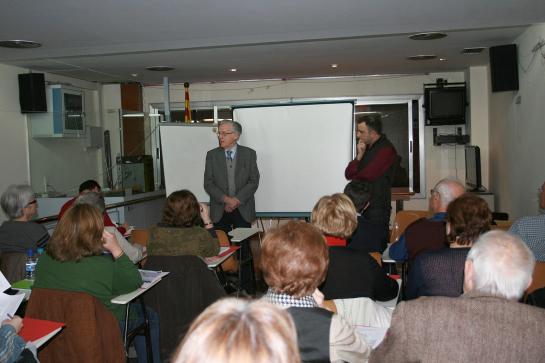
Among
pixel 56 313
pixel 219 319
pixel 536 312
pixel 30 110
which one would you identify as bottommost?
pixel 56 313

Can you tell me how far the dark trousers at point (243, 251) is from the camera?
4.94m

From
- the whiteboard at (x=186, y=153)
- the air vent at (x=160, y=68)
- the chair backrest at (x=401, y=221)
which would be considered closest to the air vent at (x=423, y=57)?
the whiteboard at (x=186, y=153)

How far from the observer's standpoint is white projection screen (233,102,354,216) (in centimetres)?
589

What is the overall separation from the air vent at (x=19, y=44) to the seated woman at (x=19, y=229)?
1.91 meters

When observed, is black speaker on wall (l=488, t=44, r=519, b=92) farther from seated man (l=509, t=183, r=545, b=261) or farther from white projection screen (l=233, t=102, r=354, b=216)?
seated man (l=509, t=183, r=545, b=261)

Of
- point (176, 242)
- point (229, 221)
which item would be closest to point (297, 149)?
point (229, 221)

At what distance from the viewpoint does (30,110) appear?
648 cm

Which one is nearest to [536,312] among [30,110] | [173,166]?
[173,166]

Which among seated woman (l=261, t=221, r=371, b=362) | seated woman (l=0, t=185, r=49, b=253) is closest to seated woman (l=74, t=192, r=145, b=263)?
seated woman (l=0, t=185, r=49, b=253)

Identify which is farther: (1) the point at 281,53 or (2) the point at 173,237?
(1) the point at 281,53

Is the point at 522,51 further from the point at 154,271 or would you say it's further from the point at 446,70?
the point at 154,271

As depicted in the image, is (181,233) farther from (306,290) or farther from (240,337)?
(240,337)

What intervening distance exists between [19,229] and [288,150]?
A: 3.20 metres

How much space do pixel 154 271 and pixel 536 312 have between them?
2.15m
